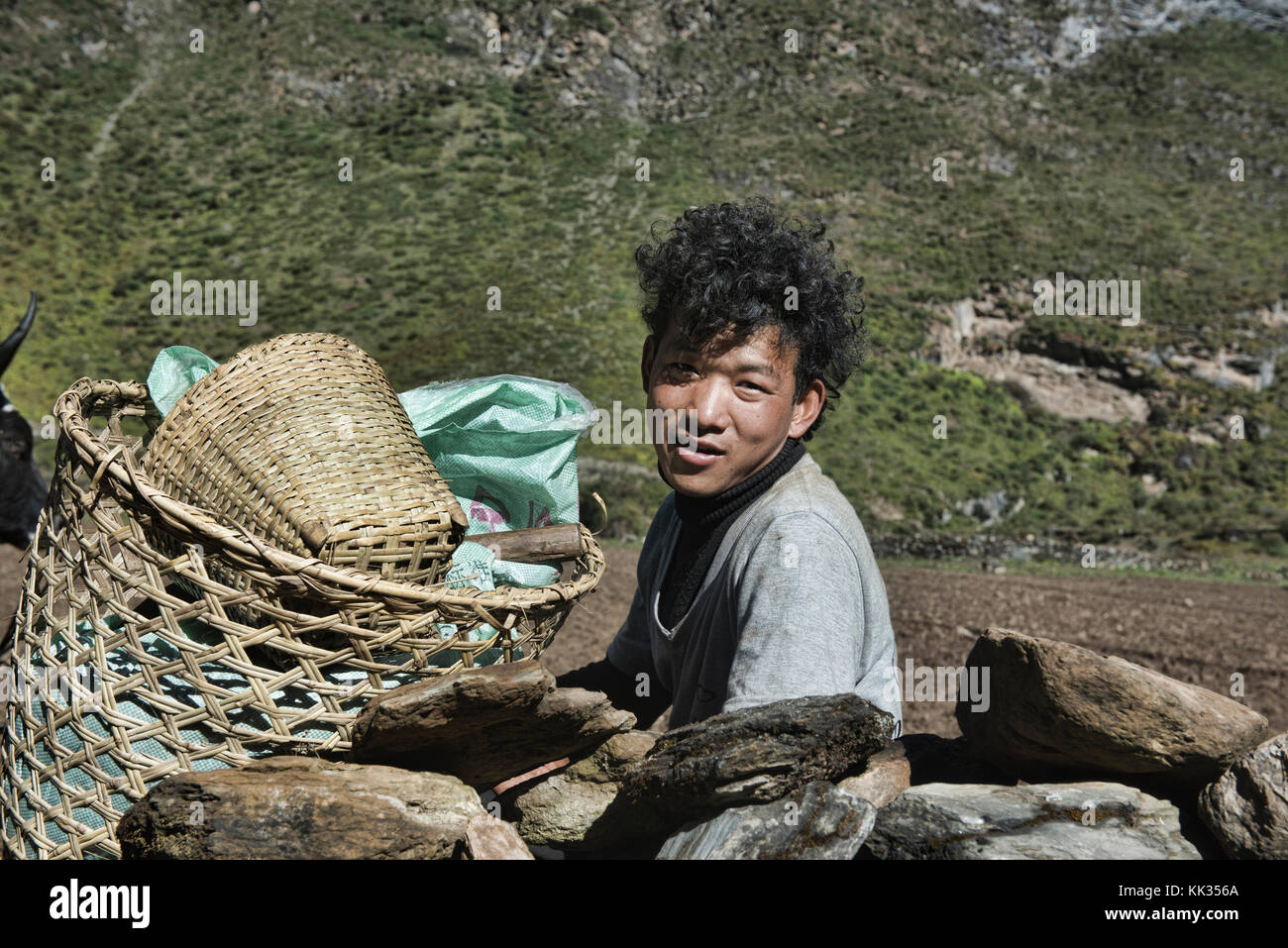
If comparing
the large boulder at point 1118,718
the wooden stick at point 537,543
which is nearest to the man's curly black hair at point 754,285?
the wooden stick at point 537,543

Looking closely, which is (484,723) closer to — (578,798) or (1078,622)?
(578,798)

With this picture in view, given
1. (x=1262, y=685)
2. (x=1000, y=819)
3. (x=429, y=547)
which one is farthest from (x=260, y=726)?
(x=1262, y=685)

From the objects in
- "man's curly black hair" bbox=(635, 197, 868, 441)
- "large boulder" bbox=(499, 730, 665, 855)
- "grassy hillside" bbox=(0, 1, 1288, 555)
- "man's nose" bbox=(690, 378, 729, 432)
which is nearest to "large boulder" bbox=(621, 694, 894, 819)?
"large boulder" bbox=(499, 730, 665, 855)

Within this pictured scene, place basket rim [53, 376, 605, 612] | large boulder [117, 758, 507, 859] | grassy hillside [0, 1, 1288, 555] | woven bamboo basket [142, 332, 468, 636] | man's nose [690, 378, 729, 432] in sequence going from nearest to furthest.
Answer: large boulder [117, 758, 507, 859] → basket rim [53, 376, 605, 612] → woven bamboo basket [142, 332, 468, 636] → man's nose [690, 378, 729, 432] → grassy hillside [0, 1, 1288, 555]

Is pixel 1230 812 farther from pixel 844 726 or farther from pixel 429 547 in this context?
pixel 429 547

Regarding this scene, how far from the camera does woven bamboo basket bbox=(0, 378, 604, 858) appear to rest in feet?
5.95

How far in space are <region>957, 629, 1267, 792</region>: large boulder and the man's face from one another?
684 millimetres

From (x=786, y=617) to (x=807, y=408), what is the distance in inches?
27.0

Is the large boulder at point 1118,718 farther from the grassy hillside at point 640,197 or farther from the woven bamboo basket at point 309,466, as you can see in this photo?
the grassy hillside at point 640,197

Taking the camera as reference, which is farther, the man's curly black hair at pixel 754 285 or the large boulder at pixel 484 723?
the man's curly black hair at pixel 754 285

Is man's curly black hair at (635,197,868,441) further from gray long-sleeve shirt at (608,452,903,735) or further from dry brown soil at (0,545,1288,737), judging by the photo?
dry brown soil at (0,545,1288,737)

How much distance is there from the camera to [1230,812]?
1912mm

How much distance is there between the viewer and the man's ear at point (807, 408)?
249cm
